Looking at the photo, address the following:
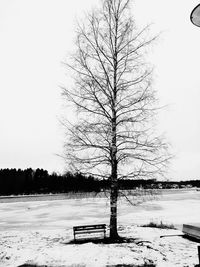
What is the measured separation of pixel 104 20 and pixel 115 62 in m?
1.92

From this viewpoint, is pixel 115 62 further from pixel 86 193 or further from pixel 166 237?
pixel 166 237

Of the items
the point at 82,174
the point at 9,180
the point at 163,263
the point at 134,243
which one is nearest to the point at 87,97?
the point at 82,174

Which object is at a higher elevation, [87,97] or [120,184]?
[87,97]

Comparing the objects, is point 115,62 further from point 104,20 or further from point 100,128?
point 100,128

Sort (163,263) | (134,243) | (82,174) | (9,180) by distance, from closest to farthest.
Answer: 1. (163,263)
2. (134,243)
3. (82,174)
4. (9,180)

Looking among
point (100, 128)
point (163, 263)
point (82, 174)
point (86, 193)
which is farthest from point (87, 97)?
point (163, 263)

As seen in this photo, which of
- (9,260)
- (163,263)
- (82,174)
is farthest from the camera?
(82,174)

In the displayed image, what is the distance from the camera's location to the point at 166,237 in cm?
1271

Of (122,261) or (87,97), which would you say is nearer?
(122,261)

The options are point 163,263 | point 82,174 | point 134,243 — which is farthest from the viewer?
point 82,174

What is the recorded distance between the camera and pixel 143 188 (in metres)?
12.1

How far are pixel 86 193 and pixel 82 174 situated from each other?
1195 millimetres

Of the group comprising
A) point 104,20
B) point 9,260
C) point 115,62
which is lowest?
point 9,260

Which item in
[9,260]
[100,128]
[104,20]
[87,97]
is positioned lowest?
[9,260]
